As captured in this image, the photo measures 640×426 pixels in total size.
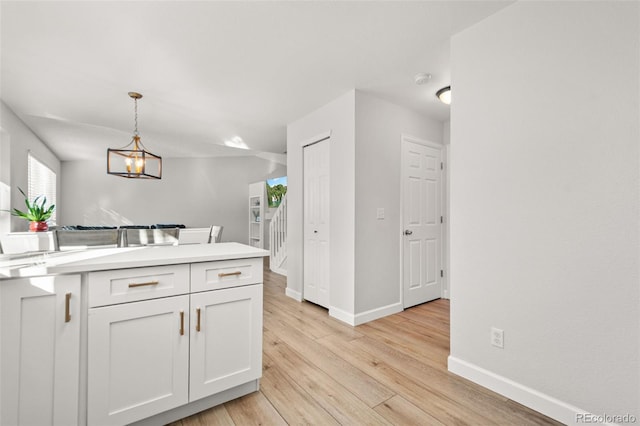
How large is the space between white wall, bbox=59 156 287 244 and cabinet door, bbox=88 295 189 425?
6489 mm

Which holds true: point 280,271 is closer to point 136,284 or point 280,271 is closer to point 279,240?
point 279,240

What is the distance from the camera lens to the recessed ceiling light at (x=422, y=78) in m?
2.61

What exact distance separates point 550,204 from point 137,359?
230 centimetres

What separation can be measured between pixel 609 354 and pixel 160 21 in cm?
323

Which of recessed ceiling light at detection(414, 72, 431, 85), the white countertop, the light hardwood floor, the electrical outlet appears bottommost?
the light hardwood floor

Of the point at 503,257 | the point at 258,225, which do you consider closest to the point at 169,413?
the point at 503,257

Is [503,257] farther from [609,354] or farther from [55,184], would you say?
[55,184]

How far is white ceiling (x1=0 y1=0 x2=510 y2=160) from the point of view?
1.85 m

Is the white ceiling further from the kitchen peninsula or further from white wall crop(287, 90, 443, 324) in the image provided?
the kitchen peninsula

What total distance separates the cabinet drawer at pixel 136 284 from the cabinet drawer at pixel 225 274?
0.18ft

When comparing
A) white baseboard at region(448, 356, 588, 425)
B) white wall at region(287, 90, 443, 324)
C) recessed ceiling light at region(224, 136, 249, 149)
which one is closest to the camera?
white baseboard at region(448, 356, 588, 425)

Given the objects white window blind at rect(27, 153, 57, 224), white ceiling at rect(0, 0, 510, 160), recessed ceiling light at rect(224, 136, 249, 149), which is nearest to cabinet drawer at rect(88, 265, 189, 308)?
white ceiling at rect(0, 0, 510, 160)

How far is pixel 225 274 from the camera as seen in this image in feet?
5.31

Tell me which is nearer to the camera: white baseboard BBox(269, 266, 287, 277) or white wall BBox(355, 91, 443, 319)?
white wall BBox(355, 91, 443, 319)
